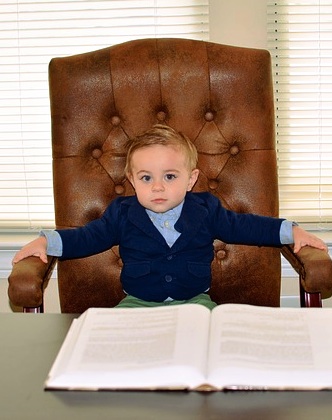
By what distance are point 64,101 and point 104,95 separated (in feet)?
0.38

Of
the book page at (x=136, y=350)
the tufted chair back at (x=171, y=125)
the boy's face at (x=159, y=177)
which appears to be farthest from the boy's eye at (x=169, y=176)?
the book page at (x=136, y=350)

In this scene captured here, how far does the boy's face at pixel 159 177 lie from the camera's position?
2014 mm

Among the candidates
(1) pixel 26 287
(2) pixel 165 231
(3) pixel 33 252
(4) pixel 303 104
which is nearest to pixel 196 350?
(1) pixel 26 287

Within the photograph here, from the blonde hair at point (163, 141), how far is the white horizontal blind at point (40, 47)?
69cm

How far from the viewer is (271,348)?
48.9 inches

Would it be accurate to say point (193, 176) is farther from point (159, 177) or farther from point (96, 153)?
point (96, 153)

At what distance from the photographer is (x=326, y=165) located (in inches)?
110

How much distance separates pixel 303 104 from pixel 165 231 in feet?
2.93

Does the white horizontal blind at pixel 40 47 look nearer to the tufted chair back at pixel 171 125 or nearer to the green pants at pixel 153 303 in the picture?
the tufted chair back at pixel 171 125

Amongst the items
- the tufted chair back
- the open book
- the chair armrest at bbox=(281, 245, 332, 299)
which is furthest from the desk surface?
the tufted chair back

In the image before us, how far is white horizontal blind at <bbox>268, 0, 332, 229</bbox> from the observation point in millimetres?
2682

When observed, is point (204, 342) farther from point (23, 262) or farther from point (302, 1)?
point (302, 1)

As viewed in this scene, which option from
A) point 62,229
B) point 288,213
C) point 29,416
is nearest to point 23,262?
point 62,229

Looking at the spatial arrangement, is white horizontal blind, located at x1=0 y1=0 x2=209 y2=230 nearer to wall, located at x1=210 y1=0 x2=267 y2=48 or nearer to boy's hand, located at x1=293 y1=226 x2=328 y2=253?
wall, located at x1=210 y1=0 x2=267 y2=48
